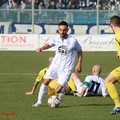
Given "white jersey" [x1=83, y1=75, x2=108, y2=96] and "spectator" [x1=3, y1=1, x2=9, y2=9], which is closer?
"white jersey" [x1=83, y1=75, x2=108, y2=96]

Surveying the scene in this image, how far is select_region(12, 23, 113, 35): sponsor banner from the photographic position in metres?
42.1

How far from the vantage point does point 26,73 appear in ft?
76.1

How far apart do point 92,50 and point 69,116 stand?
1020 inches

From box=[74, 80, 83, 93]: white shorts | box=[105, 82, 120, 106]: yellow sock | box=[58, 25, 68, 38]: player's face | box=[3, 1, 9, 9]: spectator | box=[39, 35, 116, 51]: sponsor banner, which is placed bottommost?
box=[39, 35, 116, 51]: sponsor banner

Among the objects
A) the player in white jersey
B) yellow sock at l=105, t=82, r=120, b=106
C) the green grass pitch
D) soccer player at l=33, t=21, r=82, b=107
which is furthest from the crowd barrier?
yellow sock at l=105, t=82, r=120, b=106

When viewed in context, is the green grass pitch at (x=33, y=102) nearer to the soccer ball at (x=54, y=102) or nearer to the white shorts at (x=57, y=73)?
the soccer ball at (x=54, y=102)

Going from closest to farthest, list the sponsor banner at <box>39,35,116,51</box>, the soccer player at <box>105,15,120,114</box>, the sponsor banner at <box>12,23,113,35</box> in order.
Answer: the soccer player at <box>105,15,120,114</box> → the sponsor banner at <box>39,35,116,51</box> → the sponsor banner at <box>12,23,113,35</box>

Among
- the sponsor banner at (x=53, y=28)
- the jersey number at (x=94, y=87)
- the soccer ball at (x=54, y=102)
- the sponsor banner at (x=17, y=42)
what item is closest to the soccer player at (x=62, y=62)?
the soccer ball at (x=54, y=102)

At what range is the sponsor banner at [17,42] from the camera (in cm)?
3716

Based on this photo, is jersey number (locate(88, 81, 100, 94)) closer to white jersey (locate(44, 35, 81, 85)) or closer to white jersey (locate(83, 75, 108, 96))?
white jersey (locate(83, 75, 108, 96))

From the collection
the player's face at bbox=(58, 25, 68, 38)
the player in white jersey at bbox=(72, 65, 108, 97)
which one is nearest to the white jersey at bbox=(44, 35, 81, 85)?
the player's face at bbox=(58, 25, 68, 38)

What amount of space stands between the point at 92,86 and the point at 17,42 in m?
22.5

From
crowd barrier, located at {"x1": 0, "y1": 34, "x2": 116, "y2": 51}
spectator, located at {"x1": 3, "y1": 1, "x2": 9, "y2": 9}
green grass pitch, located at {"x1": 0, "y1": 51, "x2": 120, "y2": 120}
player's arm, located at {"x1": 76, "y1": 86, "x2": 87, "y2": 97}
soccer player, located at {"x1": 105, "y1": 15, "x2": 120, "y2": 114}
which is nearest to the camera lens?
green grass pitch, located at {"x1": 0, "y1": 51, "x2": 120, "y2": 120}

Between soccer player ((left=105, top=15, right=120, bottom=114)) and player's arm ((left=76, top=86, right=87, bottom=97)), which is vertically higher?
soccer player ((left=105, top=15, right=120, bottom=114))
